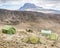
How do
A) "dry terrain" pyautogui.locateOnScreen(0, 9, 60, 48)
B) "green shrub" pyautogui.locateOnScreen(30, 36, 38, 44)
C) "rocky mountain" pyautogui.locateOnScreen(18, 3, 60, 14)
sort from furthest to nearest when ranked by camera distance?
1. "rocky mountain" pyautogui.locateOnScreen(18, 3, 60, 14)
2. "dry terrain" pyautogui.locateOnScreen(0, 9, 60, 48)
3. "green shrub" pyautogui.locateOnScreen(30, 36, 38, 44)

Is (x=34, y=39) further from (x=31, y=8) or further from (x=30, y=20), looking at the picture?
(x=31, y=8)

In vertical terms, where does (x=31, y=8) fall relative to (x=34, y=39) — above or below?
above

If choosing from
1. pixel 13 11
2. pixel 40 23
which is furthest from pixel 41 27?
pixel 13 11

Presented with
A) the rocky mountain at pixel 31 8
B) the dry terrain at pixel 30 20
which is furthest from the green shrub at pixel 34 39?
the rocky mountain at pixel 31 8

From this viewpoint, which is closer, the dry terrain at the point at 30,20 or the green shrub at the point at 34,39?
the green shrub at the point at 34,39

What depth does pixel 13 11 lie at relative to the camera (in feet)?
16.5

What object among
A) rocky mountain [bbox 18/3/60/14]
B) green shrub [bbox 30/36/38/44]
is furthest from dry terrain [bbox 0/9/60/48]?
green shrub [bbox 30/36/38/44]

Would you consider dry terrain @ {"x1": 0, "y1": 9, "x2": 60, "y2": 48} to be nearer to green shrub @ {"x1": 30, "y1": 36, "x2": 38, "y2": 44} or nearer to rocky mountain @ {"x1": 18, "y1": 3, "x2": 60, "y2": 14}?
rocky mountain @ {"x1": 18, "y1": 3, "x2": 60, "y2": 14}

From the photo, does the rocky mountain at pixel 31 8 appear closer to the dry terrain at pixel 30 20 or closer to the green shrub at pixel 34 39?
the dry terrain at pixel 30 20

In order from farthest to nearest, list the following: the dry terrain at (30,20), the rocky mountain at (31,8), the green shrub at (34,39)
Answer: the rocky mountain at (31,8) → the dry terrain at (30,20) → the green shrub at (34,39)

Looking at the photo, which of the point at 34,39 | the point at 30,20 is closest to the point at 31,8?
the point at 30,20

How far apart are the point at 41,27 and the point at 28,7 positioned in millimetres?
806

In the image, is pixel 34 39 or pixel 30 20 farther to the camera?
pixel 30 20

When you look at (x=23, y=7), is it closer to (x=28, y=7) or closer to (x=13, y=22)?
(x=28, y=7)
